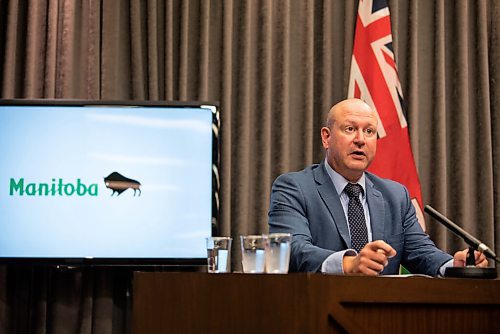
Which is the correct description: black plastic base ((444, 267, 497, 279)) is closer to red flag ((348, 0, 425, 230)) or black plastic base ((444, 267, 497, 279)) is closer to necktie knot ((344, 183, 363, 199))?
necktie knot ((344, 183, 363, 199))

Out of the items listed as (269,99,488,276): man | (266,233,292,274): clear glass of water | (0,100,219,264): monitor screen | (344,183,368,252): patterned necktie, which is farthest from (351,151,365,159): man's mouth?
(266,233,292,274): clear glass of water

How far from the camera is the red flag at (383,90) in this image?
355 centimetres

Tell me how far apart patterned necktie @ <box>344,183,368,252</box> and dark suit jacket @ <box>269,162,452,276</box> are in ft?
0.12

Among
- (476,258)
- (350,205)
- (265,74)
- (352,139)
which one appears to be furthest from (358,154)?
(265,74)

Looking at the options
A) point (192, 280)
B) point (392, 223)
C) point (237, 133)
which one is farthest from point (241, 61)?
point (192, 280)

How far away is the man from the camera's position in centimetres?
270

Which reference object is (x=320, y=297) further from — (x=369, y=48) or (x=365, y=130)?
(x=369, y=48)

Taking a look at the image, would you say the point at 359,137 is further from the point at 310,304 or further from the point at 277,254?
the point at 310,304

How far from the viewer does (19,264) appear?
3.17 meters

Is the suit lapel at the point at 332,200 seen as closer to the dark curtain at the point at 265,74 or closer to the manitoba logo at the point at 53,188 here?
the dark curtain at the point at 265,74

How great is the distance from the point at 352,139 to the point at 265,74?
3.04 ft

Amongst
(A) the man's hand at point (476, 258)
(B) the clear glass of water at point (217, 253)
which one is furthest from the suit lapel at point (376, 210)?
(B) the clear glass of water at point (217, 253)

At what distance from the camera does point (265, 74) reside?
3.68m

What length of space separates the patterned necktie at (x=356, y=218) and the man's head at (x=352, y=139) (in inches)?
2.1
